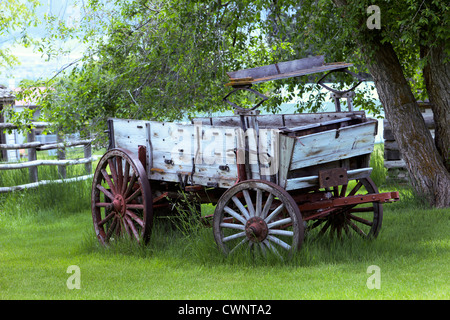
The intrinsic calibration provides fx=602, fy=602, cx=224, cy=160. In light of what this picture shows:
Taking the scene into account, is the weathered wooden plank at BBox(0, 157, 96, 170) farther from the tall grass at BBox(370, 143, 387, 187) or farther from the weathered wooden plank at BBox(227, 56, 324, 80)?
the weathered wooden plank at BBox(227, 56, 324, 80)

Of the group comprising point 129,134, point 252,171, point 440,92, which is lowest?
point 252,171

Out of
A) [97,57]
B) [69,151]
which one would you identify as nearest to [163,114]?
[97,57]

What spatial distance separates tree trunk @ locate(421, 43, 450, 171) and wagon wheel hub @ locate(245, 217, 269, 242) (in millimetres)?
4259

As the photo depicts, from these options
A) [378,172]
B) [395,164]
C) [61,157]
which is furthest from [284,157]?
[61,157]

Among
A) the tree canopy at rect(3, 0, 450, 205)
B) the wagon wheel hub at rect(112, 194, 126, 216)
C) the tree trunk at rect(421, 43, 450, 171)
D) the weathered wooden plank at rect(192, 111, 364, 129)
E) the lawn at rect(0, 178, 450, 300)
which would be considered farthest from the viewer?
the tree canopy at rect(3, 0, 450, 205)

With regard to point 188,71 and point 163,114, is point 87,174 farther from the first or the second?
point 188,71

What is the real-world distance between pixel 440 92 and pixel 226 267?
4.69m

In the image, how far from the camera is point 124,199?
6621 millimetres

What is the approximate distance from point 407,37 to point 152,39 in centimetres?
416

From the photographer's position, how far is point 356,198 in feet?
18.2

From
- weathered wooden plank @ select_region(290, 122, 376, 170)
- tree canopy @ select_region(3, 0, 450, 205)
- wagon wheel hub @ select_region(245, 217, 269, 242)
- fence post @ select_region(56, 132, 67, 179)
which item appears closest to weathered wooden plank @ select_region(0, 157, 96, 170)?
fence post @ select_region(56, 132, 67, 179)

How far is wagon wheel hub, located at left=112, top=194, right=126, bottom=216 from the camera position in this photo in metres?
6.64

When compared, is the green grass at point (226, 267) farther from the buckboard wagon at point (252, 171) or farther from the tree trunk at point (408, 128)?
the tree trunk at point (408, 128)

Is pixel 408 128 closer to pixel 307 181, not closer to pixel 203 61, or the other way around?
pixel 203 61
